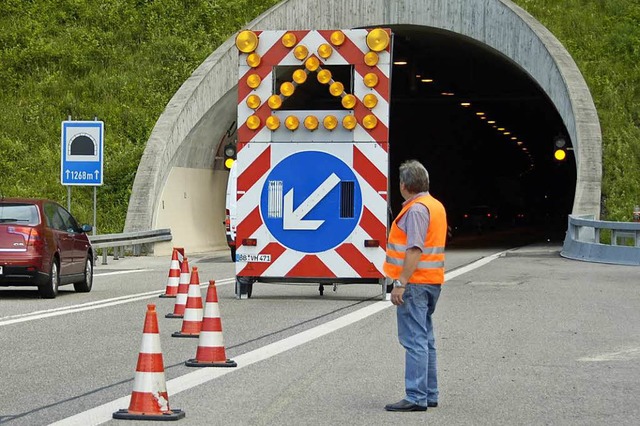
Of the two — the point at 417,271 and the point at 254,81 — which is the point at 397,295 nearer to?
the point at 417,271

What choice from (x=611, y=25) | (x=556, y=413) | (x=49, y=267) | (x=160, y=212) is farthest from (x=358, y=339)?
(x=611, y=25)

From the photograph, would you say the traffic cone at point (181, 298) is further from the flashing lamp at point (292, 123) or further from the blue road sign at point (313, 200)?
the flashing lamp at point (292, 123)

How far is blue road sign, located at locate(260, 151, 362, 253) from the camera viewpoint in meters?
19.4

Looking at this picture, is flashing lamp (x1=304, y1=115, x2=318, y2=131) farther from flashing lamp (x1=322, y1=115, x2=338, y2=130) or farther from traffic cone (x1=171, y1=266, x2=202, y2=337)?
traffic cone (x1=171, y1=266, x2=202, y2=337)

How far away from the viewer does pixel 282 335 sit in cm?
1438

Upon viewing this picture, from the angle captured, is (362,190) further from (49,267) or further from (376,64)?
(49,267)

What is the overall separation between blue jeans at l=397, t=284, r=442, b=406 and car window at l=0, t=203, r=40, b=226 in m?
11.8

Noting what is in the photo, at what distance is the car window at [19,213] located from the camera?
67.0 ft

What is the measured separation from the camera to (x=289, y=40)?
1939 cm

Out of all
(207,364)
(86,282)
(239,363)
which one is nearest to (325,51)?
(86,282)

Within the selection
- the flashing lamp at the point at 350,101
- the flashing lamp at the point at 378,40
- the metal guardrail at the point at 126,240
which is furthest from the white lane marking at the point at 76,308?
the metal guardrail at the point at 126,240

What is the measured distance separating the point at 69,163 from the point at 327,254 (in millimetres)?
14304

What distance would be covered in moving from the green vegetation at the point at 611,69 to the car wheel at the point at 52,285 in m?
20.0

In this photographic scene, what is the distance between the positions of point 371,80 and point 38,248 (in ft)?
17.8
